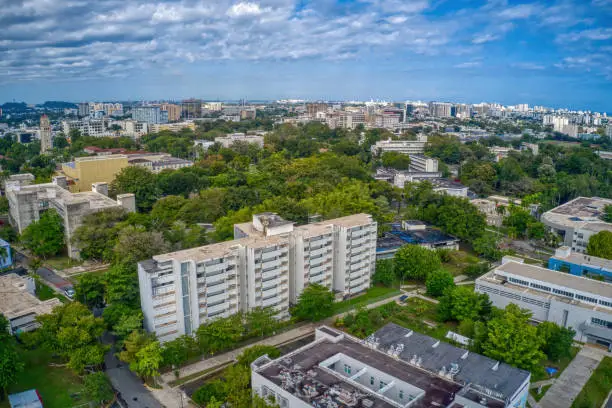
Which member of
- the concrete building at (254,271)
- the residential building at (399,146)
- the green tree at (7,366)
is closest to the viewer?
the green tree at (7,366)

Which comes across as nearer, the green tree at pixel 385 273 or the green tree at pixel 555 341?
the green tree at pixel 555 341

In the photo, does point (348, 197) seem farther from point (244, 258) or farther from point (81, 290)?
point (81, 290)

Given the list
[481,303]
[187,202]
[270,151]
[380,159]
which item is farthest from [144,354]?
[380,159]

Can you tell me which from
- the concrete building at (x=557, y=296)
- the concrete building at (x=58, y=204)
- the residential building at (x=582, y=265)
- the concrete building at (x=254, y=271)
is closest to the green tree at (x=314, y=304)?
the concrete building at (x=254, y=271)

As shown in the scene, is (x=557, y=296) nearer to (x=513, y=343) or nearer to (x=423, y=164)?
(x=513, y=343)

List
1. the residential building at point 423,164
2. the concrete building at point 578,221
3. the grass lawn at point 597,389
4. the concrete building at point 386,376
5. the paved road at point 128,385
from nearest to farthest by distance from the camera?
the concrete building at point 386,376 → the paved road at point 128,385 → the grass lawn at point 597,389 → the concrete building at point 578,221 → the residential building at point 423,164

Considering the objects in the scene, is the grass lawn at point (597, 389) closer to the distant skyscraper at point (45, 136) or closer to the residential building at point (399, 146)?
the residential building at point (399, 146)

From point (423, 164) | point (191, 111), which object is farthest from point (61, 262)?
point (191, 111)

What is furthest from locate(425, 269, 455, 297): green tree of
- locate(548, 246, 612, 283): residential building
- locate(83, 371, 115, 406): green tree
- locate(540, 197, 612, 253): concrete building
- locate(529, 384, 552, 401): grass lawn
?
locate(83, 371, 115, 406): green tree

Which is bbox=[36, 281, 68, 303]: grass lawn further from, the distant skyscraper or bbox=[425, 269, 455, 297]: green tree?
the distant skyscraper
